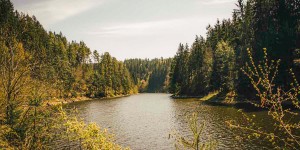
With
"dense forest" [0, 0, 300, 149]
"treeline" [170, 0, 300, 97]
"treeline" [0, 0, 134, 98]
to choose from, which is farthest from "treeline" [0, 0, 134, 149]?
"treeline" [0, 0, 134, 98]

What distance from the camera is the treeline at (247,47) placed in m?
49.8

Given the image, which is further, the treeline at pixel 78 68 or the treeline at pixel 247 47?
the treeline at pixel 78 68

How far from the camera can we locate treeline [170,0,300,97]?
49.8 metres

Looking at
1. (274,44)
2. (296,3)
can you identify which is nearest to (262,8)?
(296,3)

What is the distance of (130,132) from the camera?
3534cm

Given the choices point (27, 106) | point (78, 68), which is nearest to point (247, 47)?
point (27, 106)

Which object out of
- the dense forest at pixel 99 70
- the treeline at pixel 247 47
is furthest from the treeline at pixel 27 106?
the treeline at pixel 247 47

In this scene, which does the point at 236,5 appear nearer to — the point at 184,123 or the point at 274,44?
the point at 274,44

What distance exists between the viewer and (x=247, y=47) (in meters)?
57.9

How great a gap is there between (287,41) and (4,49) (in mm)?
50565

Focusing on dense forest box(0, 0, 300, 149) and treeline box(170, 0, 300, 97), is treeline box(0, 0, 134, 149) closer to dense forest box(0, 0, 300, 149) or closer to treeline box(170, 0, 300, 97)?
dense forest box(0, 0, 300, 149)

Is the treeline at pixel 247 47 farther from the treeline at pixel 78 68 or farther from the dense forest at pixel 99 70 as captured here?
the treeline at pixel 78 68

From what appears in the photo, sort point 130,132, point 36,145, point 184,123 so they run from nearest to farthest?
point 36,145 < point 130,132 < point 184,123

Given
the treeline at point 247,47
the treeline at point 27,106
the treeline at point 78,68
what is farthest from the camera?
the treeline at point 78,68
